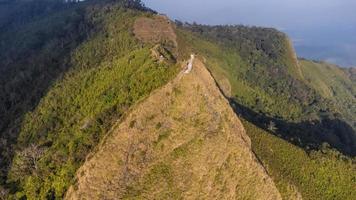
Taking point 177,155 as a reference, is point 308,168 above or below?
below

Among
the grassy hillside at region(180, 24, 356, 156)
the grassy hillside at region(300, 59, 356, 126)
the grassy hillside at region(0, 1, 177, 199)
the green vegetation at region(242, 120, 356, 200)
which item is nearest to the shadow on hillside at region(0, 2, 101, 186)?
the grassy hillside at region(0, 1, 177, 199)

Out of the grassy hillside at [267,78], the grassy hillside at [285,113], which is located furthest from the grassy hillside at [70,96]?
the grassy hillside at [267,78]

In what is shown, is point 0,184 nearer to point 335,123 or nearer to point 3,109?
point 3,109

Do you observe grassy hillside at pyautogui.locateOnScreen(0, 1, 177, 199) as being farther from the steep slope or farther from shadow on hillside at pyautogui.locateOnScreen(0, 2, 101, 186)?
the steep slope

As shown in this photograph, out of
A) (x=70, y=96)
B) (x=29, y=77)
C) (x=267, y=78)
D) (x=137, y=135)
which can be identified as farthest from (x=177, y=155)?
(x=267, y=78)

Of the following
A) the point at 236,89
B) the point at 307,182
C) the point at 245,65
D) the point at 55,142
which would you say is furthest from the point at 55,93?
the point at 245,65

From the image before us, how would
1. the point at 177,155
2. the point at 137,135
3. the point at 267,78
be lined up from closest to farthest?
the point at 177,155 → the point at 137,135 → the point at 267,78

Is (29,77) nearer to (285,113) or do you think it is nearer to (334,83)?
(285,113)

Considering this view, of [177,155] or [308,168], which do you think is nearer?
[177,155]
